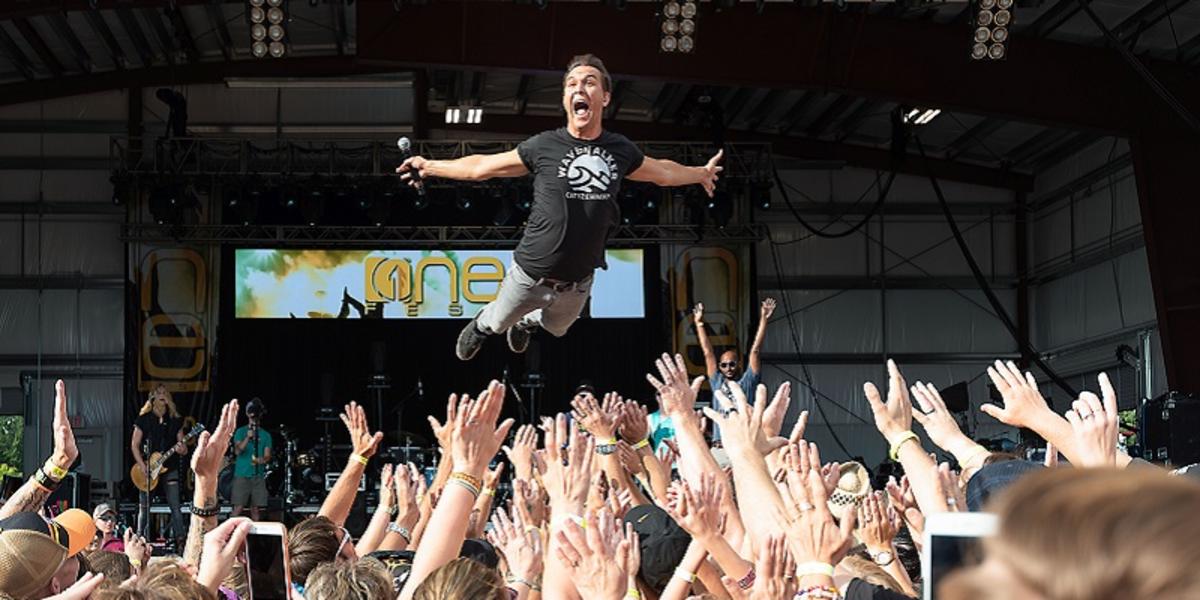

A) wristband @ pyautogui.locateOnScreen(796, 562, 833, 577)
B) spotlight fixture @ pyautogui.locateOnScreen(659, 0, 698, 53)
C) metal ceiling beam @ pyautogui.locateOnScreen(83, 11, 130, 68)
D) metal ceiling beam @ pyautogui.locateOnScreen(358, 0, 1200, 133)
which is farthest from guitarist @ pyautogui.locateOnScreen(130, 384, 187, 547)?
wristband @ pyautogui.locateOnScreen(796, 562, 833, 577)

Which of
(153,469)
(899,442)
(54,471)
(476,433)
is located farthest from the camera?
(153,469)

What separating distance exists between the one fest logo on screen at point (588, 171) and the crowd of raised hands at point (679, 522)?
6.42ft

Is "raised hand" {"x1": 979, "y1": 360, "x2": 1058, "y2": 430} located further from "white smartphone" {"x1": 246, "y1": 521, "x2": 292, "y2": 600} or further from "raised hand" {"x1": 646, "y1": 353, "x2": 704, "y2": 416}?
"white smartphone" {"x1": 246, "y1": 521, "x2": 292, "y2": 600}

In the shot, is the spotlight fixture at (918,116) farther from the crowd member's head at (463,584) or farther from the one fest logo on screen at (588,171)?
the crowd member's head at (463,584)

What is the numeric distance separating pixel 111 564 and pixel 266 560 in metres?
1.35

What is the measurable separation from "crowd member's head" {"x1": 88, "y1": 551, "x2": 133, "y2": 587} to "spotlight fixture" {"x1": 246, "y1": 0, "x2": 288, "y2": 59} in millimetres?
11601

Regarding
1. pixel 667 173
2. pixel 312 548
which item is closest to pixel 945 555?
pixel 312 548

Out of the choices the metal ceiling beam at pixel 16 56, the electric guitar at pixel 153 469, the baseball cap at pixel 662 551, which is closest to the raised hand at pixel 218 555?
the baseball cap at pixel 662 551

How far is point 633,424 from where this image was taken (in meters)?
5.65

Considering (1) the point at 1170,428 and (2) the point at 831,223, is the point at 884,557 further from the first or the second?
(2) the point at 831,223

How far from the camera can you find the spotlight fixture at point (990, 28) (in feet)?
49.7

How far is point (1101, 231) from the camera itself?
77.8 feet

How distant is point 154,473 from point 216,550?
46.0 ft

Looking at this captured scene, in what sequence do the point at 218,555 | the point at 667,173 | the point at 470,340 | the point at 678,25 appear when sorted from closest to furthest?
1. the point at 218,555
2. the point at 667,173
3. the point at 470,340
4. the point at 678,25
